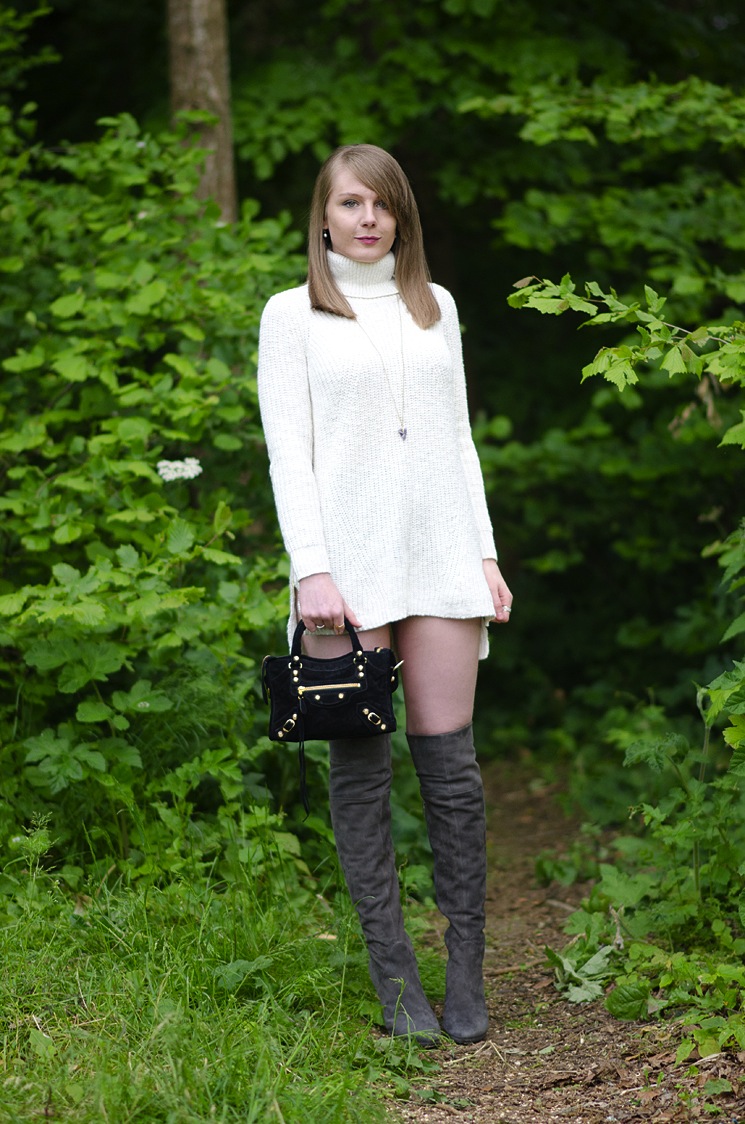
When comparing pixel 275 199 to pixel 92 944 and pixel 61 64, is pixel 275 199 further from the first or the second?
pixel 92 944

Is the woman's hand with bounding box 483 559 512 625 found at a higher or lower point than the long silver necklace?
lower

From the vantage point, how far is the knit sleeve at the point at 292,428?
2.57 m

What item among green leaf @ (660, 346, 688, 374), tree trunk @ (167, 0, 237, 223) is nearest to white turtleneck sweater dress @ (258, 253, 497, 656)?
green leaf @ (660, 346, 688, 374)

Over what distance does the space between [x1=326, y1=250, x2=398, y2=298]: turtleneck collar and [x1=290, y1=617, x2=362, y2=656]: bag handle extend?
2.52 ft

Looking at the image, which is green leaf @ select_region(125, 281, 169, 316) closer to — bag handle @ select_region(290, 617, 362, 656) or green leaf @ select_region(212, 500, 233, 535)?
green leaf @ select_region(212, 500, 233, 535)

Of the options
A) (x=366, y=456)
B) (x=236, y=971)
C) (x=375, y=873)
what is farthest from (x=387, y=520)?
(x=236, y=971)

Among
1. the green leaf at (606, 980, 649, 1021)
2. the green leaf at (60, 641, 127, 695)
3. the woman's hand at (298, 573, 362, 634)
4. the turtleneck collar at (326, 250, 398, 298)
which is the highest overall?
the turtleneck collar at (326, 250, 398, 298)

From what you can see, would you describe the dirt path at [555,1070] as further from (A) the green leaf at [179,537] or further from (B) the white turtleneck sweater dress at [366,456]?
(A) the green leaf at [179,537]

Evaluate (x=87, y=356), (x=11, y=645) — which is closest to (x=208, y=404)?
(x=87, y=356)

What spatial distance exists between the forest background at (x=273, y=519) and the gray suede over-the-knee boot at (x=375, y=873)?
0.12 metres

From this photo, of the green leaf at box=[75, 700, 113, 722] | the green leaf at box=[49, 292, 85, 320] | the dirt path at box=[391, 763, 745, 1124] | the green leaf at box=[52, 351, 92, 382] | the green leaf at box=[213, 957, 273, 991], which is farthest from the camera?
the green leaf at box=[49, 292, 85, 320]

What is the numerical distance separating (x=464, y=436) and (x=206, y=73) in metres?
2.92

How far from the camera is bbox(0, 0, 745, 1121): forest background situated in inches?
107

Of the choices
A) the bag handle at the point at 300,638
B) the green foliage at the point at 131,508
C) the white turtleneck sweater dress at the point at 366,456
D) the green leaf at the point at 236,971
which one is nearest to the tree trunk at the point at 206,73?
the green foliage at the point at 131,508
